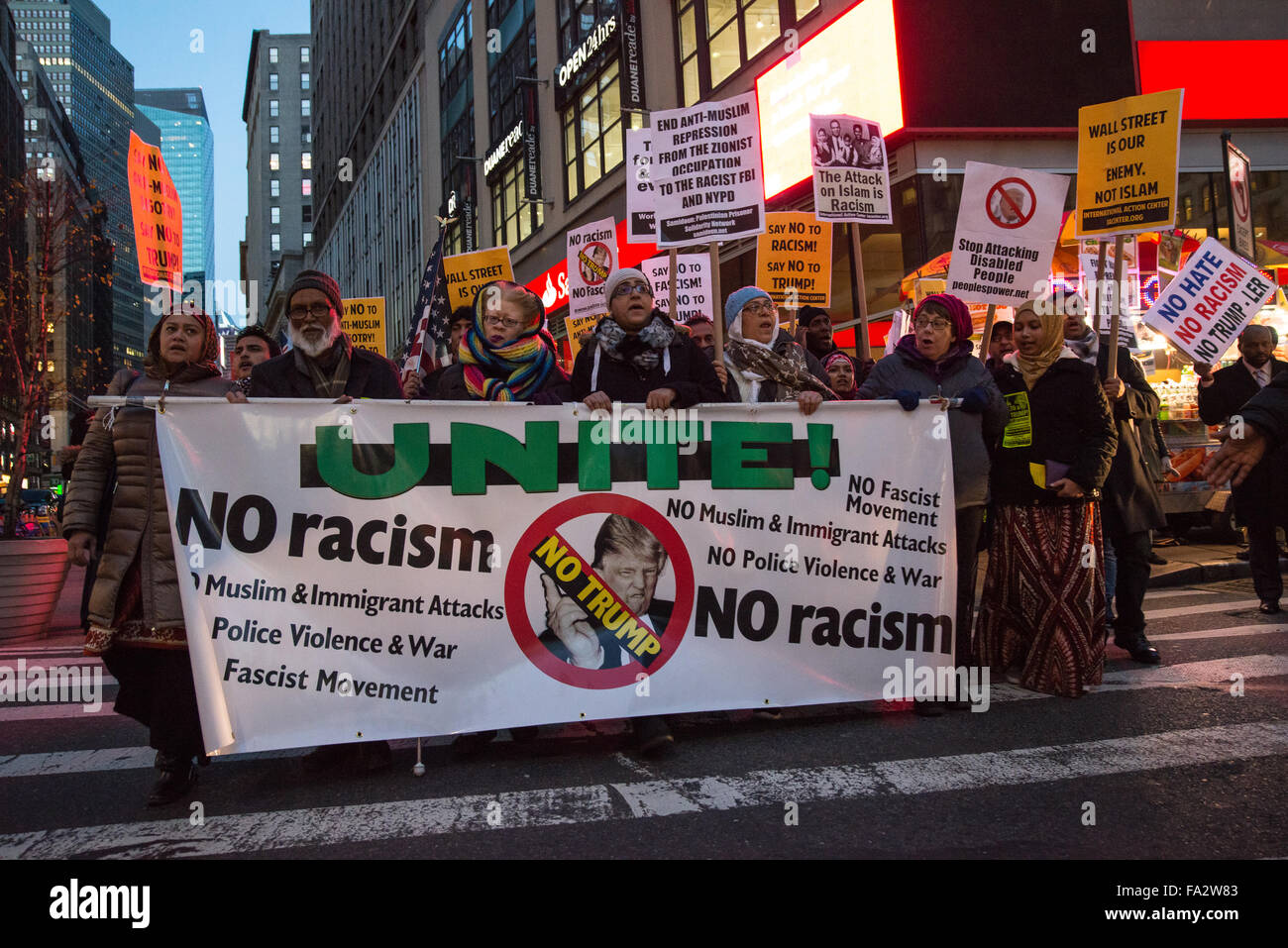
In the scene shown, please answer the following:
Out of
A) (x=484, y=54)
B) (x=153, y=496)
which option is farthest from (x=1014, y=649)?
(x=484, y=54)

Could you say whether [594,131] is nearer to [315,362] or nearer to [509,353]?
[509,353]

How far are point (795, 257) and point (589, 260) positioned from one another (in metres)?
2.37

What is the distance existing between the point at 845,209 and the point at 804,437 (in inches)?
177

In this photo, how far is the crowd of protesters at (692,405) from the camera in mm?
3943

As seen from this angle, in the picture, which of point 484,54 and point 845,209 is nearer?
point 845,209

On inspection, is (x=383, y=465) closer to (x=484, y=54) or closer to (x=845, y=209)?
(x=845, y=209)

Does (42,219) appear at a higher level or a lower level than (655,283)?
higher

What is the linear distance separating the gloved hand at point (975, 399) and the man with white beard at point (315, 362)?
285cm

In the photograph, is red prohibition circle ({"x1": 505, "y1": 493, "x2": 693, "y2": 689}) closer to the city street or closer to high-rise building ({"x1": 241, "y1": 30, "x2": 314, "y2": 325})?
the city street

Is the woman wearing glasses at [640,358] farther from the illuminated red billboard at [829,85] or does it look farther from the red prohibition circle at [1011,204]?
the illuminated red billboard at [829,85]

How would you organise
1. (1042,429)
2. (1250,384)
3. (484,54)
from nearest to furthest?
(1042,429) < (1250,384) < (484,54)

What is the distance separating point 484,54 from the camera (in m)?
31.6
